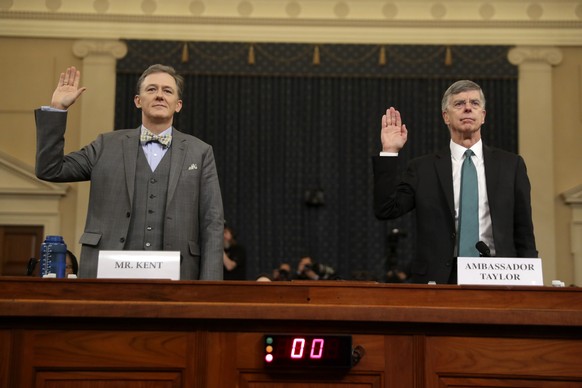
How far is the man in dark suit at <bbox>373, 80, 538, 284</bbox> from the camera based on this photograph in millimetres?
3238

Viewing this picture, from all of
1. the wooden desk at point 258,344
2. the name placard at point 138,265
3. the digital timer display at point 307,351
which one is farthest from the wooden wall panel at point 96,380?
the name placard at point 138,265

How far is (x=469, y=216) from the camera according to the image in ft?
10.8

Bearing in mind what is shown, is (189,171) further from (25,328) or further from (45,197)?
(45,197)

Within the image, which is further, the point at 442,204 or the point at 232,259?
the point at 232,259

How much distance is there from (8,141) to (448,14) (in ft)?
18.5

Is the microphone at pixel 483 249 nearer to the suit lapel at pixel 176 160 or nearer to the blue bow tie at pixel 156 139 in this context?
the suit lapel at pixel 176 160

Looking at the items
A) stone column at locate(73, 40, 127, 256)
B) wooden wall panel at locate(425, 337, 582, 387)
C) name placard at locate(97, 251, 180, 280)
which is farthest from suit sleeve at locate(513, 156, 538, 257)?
stone column at locate(73, 40, 127, 256)

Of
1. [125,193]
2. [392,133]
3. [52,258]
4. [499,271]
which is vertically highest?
[392,133]

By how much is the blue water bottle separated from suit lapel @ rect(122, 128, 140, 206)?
37 cm

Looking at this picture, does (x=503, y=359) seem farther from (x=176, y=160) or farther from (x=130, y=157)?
(x=130, y=157)

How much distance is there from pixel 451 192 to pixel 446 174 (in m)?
0.09

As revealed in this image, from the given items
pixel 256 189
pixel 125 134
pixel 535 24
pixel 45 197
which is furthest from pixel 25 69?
pixel 125 134

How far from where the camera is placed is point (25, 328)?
7.54ft

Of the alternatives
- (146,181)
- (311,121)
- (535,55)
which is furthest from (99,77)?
(146,181)
